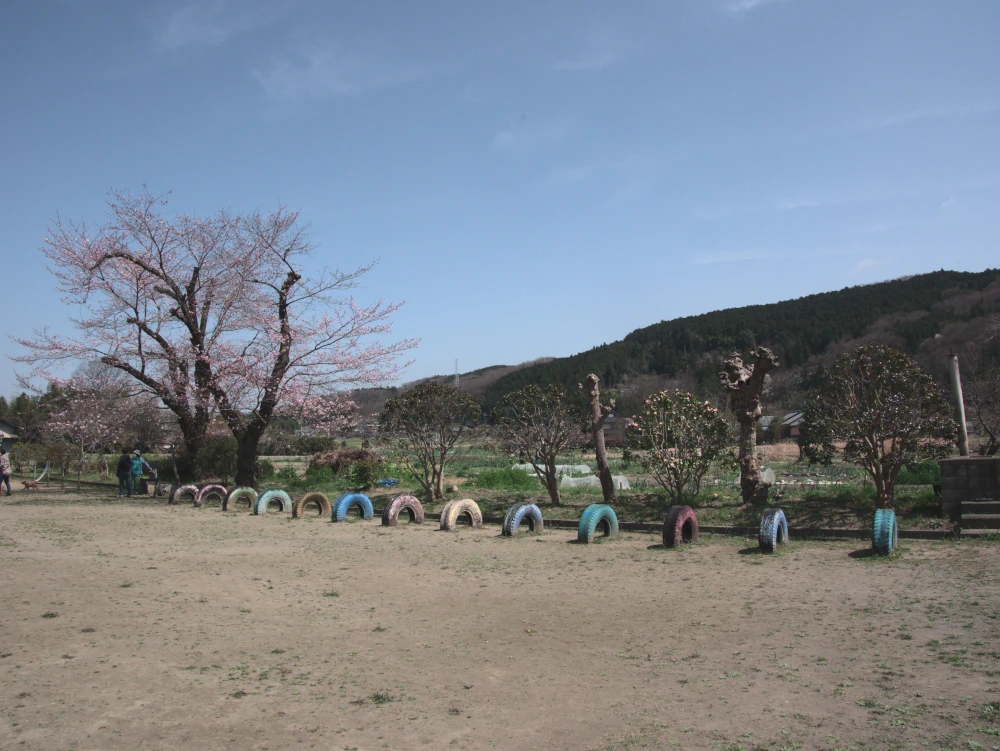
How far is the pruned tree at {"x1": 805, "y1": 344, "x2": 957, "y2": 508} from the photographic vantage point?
1136 centimetres

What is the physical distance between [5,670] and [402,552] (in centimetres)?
574

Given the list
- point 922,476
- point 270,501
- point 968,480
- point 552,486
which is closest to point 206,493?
point 270,501

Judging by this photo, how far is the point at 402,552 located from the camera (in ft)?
34.3

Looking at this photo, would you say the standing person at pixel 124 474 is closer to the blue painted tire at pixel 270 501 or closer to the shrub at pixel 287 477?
the shrub at pixel 287 477

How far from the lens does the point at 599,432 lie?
48.4 feet

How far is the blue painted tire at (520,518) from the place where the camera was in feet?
39.4

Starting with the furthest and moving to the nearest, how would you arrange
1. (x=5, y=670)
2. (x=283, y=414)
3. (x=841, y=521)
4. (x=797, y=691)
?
(x=283, y=414) < (x=841, y=521) < (x=5, y=670) < (x=797, y=691)

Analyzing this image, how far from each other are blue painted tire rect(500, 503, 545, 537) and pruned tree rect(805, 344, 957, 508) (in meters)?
4.76

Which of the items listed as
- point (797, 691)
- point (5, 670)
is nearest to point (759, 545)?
point (797, 691)

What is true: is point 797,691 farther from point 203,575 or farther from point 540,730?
point 203,575

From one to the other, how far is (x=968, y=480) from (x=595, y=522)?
18.0ft

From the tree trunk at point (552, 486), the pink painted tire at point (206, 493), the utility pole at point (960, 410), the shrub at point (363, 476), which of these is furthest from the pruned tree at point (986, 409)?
the pink painted tire at point (206, 493)

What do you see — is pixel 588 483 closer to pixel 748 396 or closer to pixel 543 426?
pixel 543 426

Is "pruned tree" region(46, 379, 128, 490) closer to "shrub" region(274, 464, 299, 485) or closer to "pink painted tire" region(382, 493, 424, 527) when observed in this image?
"shrub" region(274, 464, 299, 485)
